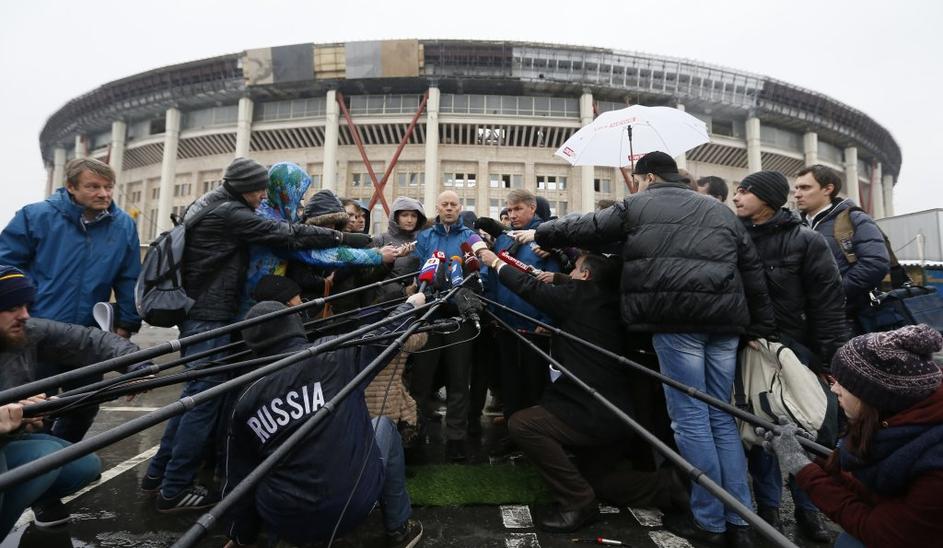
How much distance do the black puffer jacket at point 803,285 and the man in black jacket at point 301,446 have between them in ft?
9.25

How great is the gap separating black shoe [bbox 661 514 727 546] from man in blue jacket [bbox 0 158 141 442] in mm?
3967

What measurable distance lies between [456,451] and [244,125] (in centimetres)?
3764

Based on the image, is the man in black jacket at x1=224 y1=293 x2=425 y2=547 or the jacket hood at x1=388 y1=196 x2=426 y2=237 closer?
the man in black jacket at x1=224 y1=293 x2=425 y2=547

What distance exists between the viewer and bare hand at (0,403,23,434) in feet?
4.79

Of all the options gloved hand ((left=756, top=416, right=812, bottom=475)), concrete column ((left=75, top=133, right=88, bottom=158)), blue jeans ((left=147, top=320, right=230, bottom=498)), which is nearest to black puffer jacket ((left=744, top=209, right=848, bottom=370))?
gloved hand ((left=756, top=416, right=812, bottom=475))

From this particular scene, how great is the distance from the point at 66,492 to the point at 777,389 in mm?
4156

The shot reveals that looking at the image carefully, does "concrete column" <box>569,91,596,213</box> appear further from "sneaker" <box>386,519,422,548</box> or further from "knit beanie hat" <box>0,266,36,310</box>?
"knit beanie hat" <box>0,266,36,310</box>

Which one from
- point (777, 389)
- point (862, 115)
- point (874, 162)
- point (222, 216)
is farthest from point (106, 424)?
point (874, 162)

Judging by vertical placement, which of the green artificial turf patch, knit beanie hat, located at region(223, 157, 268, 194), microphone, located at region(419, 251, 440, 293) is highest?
knit beanie hat, located at region(223, 157, 268, 194)

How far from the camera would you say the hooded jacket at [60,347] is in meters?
2.54

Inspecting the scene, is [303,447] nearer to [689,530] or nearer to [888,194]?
[689,530]

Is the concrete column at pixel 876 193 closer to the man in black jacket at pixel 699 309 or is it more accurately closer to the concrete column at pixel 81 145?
the man in black jacket at pixel 699 309

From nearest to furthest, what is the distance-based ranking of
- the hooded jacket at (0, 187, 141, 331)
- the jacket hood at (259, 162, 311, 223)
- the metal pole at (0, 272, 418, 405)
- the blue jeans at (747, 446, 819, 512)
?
the metal pole at (0, 272, 418, 405) < the blue jeans at (747, 446, 819, 512) < the hooded jacket at (0, 187, 141, 331) < the jacket hood at (259, 162, 311, 223)

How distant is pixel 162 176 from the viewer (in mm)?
36281
